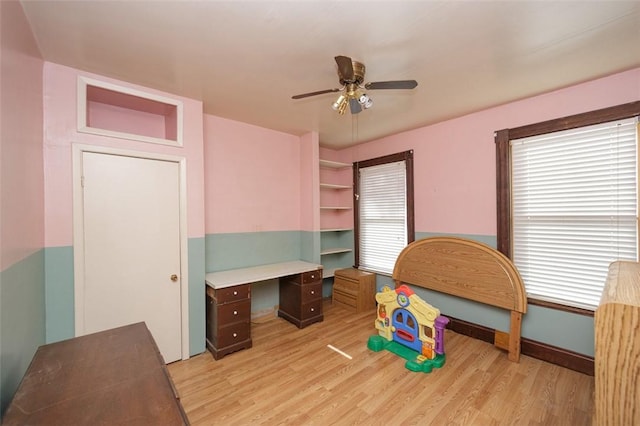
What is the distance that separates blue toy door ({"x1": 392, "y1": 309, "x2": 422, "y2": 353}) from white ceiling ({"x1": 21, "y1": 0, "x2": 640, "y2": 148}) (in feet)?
7.59

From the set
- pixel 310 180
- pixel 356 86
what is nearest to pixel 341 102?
pixel 356 86

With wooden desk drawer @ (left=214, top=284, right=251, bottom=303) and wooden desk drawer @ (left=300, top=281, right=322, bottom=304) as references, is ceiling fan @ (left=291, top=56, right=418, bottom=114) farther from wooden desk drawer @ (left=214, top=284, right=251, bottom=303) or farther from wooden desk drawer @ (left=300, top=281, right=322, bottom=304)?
wooden desk drawer @ (left=300, top=281, right=322, bottom=304)

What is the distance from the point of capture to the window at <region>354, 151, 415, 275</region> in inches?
148

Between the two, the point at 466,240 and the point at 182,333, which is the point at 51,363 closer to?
the point at 182,333

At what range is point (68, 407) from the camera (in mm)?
943

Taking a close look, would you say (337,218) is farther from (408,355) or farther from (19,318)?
(19,318)

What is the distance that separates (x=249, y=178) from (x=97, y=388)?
2743 millimetres

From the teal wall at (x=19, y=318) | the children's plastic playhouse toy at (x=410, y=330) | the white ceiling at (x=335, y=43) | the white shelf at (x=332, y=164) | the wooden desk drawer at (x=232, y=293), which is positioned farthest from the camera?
the white shelf at (x=332, y=164)

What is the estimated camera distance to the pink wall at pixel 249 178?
3.21m

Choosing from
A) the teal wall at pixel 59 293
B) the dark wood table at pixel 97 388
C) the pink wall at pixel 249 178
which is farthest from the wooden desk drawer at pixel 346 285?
the teal wall at pixel 59 293

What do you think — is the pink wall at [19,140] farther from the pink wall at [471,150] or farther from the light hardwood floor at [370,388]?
the pink wall at [471,150]

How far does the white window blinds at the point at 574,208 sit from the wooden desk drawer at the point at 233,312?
3.00 meters

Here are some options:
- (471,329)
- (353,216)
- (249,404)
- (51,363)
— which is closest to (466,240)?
(471,329)

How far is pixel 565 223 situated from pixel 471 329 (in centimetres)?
150
